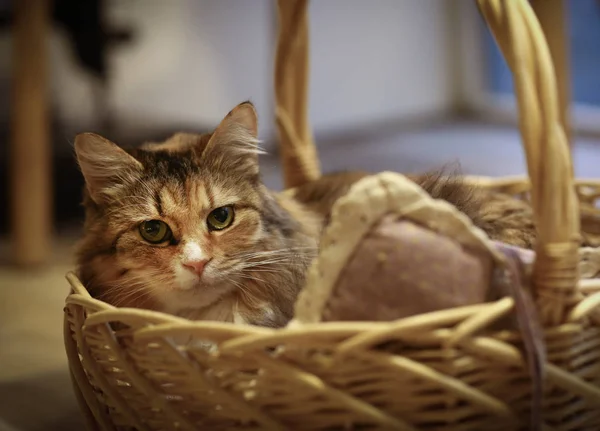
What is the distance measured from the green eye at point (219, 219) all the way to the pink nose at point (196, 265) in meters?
0.08

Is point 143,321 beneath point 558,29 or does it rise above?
beneath

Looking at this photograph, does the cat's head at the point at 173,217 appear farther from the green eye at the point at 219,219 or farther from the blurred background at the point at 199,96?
the blurred background at the point at 199,96

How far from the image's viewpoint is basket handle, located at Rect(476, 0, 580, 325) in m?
0.74

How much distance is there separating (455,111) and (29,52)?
282 centimetres

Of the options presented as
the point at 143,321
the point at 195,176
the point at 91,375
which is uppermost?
the point at 195,176

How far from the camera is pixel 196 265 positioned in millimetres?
931

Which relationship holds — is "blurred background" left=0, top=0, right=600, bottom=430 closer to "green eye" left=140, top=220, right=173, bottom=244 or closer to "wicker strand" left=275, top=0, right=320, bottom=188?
"green eye" left=140, top=220, right=173, bottom=244

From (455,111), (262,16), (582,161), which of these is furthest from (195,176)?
(455,111)

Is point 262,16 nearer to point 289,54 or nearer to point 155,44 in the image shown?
point 155,44

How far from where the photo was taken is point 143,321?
2.66 feet

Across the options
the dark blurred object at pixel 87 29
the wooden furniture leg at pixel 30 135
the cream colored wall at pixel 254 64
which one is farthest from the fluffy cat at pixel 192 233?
the cream colored wall at pixel 254 64

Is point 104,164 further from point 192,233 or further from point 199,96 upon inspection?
point 199,96

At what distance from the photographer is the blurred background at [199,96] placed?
1.96m

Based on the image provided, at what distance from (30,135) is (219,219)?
1368 millimetres
